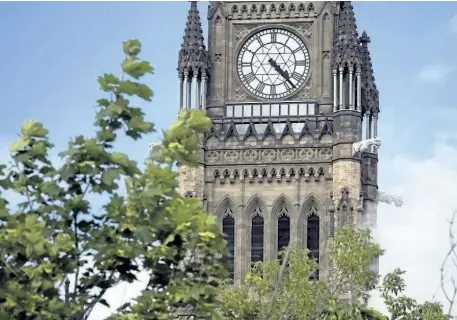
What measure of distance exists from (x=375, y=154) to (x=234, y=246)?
9.41 m

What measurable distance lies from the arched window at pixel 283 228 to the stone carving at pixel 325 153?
3.07 m

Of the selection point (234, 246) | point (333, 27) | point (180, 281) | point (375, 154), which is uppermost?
point (333, 27)

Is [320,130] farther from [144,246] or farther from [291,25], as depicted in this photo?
[144,246]

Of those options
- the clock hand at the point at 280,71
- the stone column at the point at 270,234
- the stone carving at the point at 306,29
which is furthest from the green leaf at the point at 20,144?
the stone carving at the point at 306,29

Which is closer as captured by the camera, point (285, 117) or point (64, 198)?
point (64, 198)

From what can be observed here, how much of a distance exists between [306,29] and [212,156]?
767 centimetres

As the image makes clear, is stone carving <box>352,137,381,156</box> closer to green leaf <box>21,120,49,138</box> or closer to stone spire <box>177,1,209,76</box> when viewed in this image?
stone spire <box>177,1,209,76</box>

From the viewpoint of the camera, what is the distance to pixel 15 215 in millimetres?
20141

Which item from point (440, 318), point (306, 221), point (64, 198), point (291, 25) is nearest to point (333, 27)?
point (291, 25)

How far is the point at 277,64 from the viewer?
78.8 m

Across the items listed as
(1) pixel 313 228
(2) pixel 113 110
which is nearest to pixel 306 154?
(1) pixel 313 228

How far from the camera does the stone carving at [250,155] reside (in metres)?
79.2

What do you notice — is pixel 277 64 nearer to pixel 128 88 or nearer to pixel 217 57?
pixel 217 57

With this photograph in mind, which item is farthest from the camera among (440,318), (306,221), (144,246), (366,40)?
(366,40)
